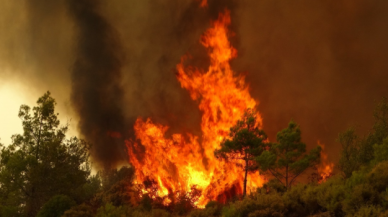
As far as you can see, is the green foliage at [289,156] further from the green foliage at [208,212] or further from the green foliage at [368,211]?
the green foliage at [368,211]

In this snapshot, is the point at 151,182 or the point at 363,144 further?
the point at 151,182

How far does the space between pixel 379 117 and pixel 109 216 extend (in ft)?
55.9

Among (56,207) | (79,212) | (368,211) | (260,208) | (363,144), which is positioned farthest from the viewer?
(363,144)

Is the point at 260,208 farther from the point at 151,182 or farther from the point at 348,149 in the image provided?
the point at 151,182

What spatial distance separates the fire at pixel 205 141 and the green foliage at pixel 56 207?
9.61m

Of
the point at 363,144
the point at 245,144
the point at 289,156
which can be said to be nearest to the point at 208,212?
the point at 245,144

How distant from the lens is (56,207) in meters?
21.2

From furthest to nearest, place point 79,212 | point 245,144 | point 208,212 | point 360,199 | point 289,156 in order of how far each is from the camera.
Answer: point 245,144, point 289,156, point 208,212, point 79,212, point 360,199

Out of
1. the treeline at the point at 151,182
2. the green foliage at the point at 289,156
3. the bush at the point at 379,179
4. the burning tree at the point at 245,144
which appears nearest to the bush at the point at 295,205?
the treeline at the point at 151,182

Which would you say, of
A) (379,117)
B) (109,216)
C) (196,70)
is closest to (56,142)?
(109,216)

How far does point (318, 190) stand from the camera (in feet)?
52.5

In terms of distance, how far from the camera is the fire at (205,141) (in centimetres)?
3022

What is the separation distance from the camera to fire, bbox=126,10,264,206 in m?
30.2

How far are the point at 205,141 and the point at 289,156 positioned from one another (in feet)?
30.8
